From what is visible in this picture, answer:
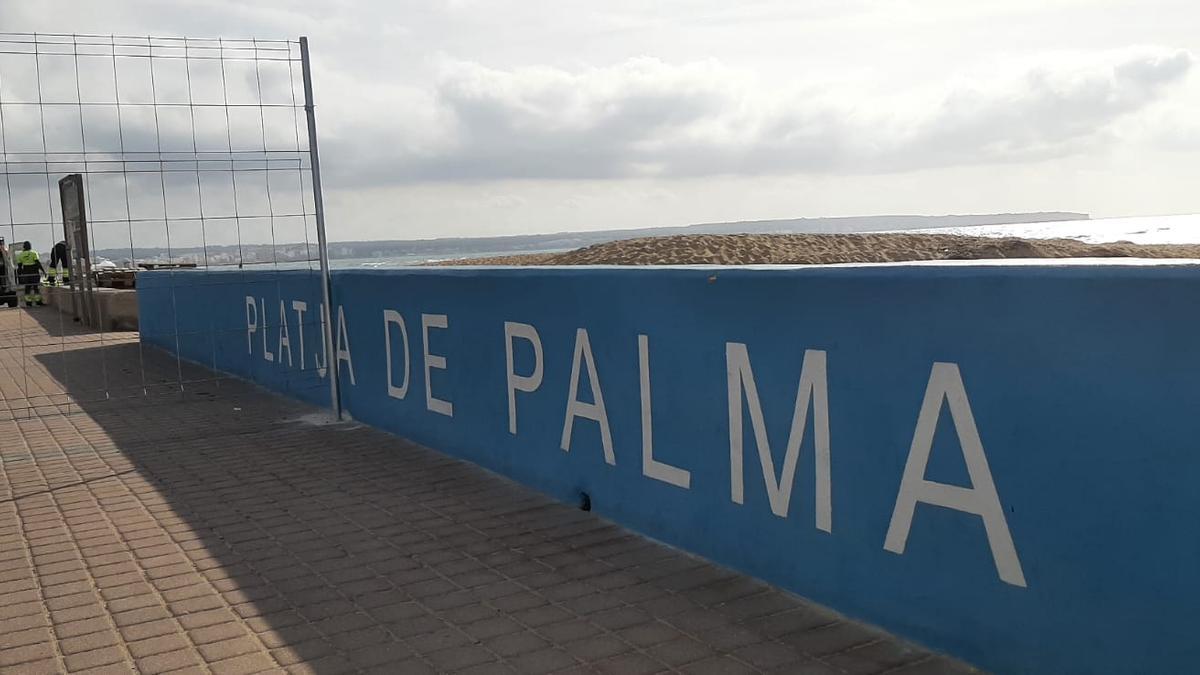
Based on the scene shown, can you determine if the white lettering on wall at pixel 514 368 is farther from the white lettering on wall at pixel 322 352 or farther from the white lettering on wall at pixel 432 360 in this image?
the white lettering on wall at pixel 322 352

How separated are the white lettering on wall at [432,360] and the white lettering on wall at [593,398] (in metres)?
1.63

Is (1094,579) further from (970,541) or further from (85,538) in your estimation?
(85,538)

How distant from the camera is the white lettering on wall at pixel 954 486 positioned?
352 cm

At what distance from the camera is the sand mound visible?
89.0 feet

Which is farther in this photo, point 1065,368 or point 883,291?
point 883,291

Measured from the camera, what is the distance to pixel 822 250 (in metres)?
33.3

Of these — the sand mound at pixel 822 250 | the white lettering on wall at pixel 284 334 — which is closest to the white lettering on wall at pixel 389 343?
the white lettering on wall at pixel 284 334

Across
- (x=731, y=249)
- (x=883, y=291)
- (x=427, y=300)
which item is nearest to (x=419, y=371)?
(x=427, y=300)

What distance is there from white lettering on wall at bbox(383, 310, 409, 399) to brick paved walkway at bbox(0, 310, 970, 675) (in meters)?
0.41

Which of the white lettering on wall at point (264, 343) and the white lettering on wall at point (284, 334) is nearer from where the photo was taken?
the white lettering on wall at point (284, 334)

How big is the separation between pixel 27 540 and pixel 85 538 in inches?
12.6

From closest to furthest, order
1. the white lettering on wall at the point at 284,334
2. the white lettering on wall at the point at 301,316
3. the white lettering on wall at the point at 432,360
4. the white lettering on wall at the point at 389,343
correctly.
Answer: the white lettering on wall at the point at 432,360
the white lettering on wall at the point at 389,343
the white lettering on wall at the point at 301,316
the white lettering on wall at the point at 284,334

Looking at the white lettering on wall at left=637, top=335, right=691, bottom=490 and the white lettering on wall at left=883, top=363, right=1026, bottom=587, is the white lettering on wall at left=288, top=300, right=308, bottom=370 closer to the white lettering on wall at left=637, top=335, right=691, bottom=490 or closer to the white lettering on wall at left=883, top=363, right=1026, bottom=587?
the white lettering on wall at left=637, top=335, right=691, bottom=490

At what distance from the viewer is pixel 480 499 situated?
20.7 feet
